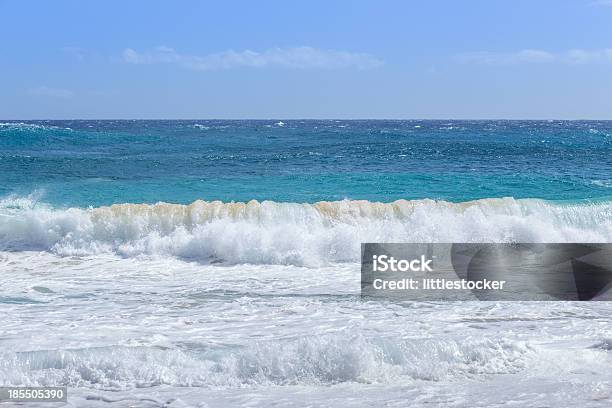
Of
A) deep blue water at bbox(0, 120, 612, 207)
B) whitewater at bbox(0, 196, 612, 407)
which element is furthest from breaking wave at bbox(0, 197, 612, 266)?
deep blue water at bbox(0, 120, 612, 207)

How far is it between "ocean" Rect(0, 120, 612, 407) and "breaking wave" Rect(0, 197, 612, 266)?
4 centimetres

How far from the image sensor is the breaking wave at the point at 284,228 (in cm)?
1252

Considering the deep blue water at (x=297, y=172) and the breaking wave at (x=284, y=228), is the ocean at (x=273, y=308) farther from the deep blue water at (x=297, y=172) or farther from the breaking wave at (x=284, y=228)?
the deep blue water at (x=297, y=172)

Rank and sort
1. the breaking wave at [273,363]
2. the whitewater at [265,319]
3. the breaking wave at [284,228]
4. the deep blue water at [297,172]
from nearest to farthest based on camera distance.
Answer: the whitewater at [265,319] → the breaking wave at [273,363] → the breaking wave at [284,228] → the deep blue water at [297,172]

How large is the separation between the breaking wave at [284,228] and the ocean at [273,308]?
0.04 m

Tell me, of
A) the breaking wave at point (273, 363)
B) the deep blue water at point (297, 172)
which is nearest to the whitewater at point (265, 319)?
the breaking wave at point (273, 363)

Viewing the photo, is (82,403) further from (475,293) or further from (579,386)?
(475,293)

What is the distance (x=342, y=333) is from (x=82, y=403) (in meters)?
3.08

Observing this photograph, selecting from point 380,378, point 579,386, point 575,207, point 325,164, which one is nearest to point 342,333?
point 380,378

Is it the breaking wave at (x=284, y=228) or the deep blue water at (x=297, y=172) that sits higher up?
the deep blue water at (x=297, y=172)

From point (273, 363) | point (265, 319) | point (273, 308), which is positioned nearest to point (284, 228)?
point (273, 308)

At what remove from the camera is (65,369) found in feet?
21.1

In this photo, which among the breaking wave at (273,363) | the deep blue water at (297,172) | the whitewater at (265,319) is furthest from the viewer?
the deep blue water at (297,172)

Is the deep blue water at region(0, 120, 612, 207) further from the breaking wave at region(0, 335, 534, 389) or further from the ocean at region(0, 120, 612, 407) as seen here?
the breaking wave at region(0, 335, 534, 389)
